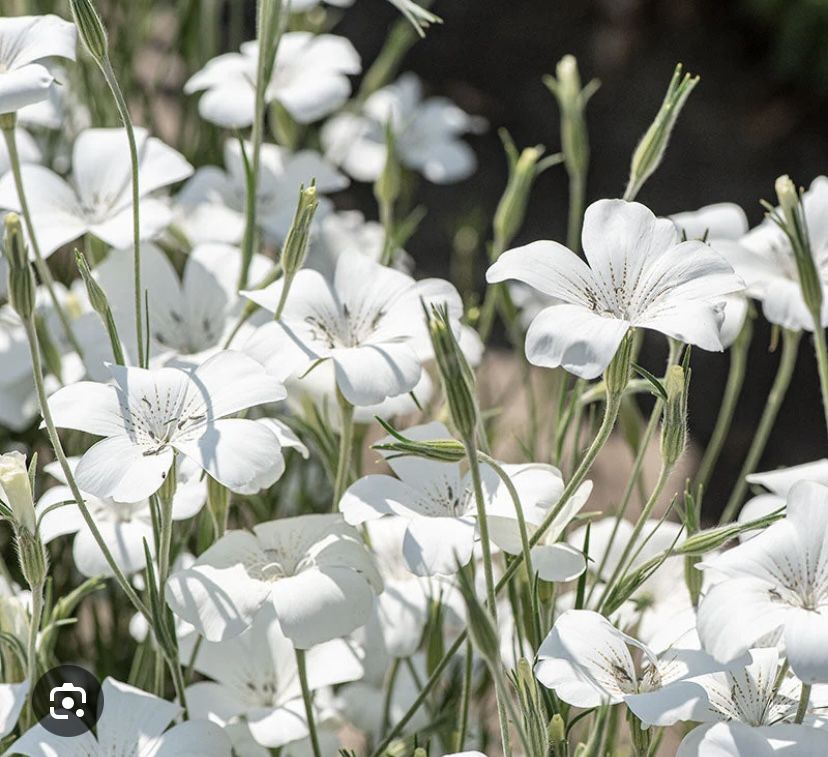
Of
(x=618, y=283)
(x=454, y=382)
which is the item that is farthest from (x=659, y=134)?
(x=454, y=382)

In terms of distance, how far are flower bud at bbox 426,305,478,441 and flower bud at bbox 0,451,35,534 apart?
19 cm

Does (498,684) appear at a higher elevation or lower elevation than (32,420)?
higher

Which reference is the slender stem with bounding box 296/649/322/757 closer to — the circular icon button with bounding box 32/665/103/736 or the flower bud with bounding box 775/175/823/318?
the circular icon button with bounding box 32/665/103/736

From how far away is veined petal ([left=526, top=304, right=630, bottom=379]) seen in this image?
0.55 meters

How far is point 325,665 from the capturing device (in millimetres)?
707

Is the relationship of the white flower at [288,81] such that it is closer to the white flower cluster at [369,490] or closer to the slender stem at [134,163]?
the white flower cluster at [369,490]

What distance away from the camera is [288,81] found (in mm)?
1022

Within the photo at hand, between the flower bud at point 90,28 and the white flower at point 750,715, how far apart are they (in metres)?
0.43

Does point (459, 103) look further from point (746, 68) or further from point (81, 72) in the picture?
point (81, 72)

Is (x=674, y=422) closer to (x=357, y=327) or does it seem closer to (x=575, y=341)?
(x=575, y=341)

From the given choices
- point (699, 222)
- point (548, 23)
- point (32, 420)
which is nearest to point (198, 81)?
point (32, 420)

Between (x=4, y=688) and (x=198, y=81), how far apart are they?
530 millimetres

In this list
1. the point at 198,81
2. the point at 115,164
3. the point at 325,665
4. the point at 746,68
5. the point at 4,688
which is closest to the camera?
the point at 4,688

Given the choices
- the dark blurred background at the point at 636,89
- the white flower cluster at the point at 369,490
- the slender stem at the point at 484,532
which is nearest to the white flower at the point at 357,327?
the white flower cluster at the point at 369,490
